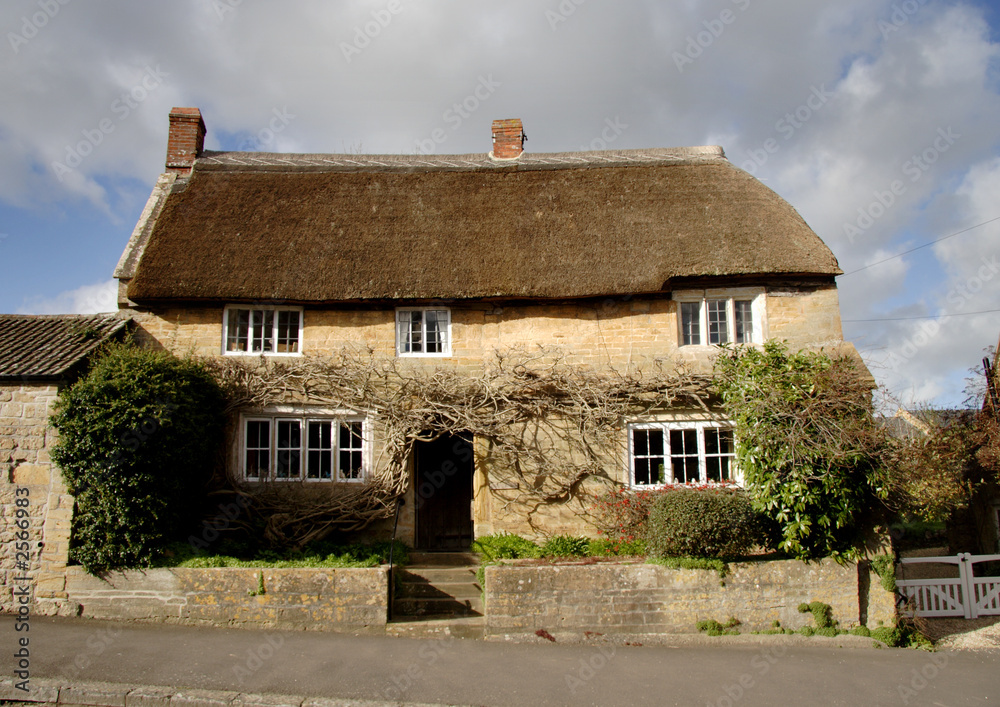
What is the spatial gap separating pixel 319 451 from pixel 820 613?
7.82 metres

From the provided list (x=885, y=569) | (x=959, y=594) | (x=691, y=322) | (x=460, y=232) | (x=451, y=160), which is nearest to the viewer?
(x=885, y=569)

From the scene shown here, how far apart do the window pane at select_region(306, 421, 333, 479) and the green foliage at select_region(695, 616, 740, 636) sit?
6.22 m

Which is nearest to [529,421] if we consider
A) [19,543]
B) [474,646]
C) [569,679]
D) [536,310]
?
[536,310]

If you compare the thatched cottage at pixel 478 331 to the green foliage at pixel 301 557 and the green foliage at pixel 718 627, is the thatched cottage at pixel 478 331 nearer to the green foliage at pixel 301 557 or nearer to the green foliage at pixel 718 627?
the green foliage at pixel 301 557

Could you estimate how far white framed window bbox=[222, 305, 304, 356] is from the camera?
10.8m

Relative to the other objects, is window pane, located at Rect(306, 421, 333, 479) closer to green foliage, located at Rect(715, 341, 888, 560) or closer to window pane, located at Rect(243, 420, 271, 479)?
window pane, located at Rect(243, 420, 271, 479)

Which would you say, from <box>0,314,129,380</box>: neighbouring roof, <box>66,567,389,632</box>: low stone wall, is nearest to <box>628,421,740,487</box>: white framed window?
<box>66,567,389,632</box>: low stone wall

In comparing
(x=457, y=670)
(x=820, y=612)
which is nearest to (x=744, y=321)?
(x=820, y=612)

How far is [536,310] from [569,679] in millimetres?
6054

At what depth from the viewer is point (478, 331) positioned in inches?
427

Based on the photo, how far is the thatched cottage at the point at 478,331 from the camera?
33.6 ft

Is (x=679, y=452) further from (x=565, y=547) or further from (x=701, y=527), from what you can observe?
(x=701, y=527)

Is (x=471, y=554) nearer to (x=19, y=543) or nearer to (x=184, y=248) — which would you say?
(x=19, y=543)
